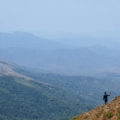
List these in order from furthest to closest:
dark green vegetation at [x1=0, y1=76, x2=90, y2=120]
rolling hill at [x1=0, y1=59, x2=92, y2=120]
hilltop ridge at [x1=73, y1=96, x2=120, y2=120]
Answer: rolling hill at [x1=0, y1=59, x2=92, y2=120] → dark green vegetation at [x1=0, y1=76, x2=90, y2=120] → hilltop ridge at [x1=73, y1=96, x2=120, y2=120]

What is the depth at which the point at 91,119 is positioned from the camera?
26.2 metres

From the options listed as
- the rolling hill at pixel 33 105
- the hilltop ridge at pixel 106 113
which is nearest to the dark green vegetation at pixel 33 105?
the rolling hill at pixel 33 105

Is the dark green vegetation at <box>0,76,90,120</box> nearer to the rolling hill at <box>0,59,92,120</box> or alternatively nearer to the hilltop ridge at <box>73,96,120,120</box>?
the rolling hill at <box>0,59,92,120</box>

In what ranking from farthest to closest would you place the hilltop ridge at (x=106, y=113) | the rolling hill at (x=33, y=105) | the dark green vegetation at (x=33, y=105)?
the rolling hill at (x=33, y=105) → the dark green vegetation at (x=33, y=105) → the hilltop ridge at (x=106, y=113)

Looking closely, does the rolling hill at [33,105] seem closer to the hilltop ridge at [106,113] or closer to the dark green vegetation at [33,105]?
the dark green vegetation at [33,105]

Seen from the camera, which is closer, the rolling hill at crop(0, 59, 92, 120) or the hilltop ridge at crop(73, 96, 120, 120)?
the hilltop ridge at crop(73, 96, 120, 120)

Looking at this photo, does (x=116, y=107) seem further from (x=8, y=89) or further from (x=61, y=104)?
(x=8, y=89)

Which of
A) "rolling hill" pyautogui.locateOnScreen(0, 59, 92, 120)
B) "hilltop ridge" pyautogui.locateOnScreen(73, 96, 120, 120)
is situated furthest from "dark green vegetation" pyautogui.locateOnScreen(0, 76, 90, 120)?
"hilltop ridge" pyautogui.locateOnScreen(73, 96, 120, 120)

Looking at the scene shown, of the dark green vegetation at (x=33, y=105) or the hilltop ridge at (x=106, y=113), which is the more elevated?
the hilltop ridge at (x=106, y=113)

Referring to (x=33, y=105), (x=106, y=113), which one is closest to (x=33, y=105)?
(x=33, y=105)

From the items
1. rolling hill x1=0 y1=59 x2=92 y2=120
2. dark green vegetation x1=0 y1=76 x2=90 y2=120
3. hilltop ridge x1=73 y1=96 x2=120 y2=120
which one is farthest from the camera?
rolling hill x1=0 y1=59 x2=92 y2=120

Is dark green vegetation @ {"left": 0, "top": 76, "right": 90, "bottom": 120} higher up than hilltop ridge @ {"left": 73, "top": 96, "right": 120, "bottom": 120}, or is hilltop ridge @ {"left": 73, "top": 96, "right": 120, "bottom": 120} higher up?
hilltop ridge @ {"left": 73, "top": 96, "right": 120, "bottom": 120}

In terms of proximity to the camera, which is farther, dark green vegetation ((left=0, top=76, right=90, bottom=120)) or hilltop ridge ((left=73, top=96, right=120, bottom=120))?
dark green vegetation ((left=0, top=76, right=90, bottom=120))

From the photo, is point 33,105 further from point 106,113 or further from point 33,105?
point 106,113
